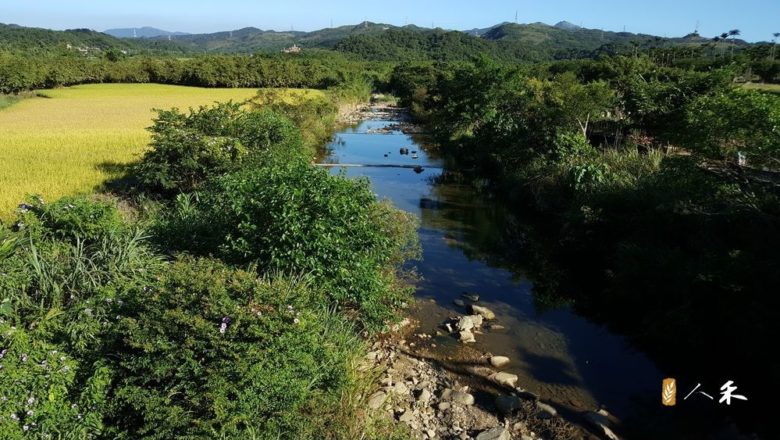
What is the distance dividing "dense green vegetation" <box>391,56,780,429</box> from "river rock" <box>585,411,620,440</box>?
2454 mm

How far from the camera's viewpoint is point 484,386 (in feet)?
27.0

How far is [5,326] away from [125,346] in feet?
3.92

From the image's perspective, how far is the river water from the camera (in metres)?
8.28

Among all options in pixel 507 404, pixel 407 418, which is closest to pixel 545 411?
pixel 507 404

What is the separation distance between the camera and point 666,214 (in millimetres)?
11453

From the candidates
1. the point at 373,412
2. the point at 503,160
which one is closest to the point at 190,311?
the point at 373,412

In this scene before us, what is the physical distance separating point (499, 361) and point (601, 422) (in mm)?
2080

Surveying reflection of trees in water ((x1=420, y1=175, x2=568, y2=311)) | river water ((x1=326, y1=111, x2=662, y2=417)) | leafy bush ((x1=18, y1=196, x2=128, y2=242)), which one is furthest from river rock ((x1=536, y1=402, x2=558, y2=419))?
leafy bush ((x1=18, y1=196, x2=128, y2=242))

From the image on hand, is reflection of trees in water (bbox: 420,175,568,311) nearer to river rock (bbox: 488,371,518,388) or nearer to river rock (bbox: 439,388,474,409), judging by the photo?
river rock (bbox: 488,371,518,388)

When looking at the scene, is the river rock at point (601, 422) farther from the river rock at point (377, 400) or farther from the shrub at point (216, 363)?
the shrub at point (216, 363)

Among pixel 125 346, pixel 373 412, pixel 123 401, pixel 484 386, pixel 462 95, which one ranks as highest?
pixel 462 95

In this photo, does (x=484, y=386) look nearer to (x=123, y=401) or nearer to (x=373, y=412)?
(x=373, y=412)

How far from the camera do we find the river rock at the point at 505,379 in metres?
8.27

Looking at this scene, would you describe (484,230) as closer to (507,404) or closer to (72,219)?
(507,404)
